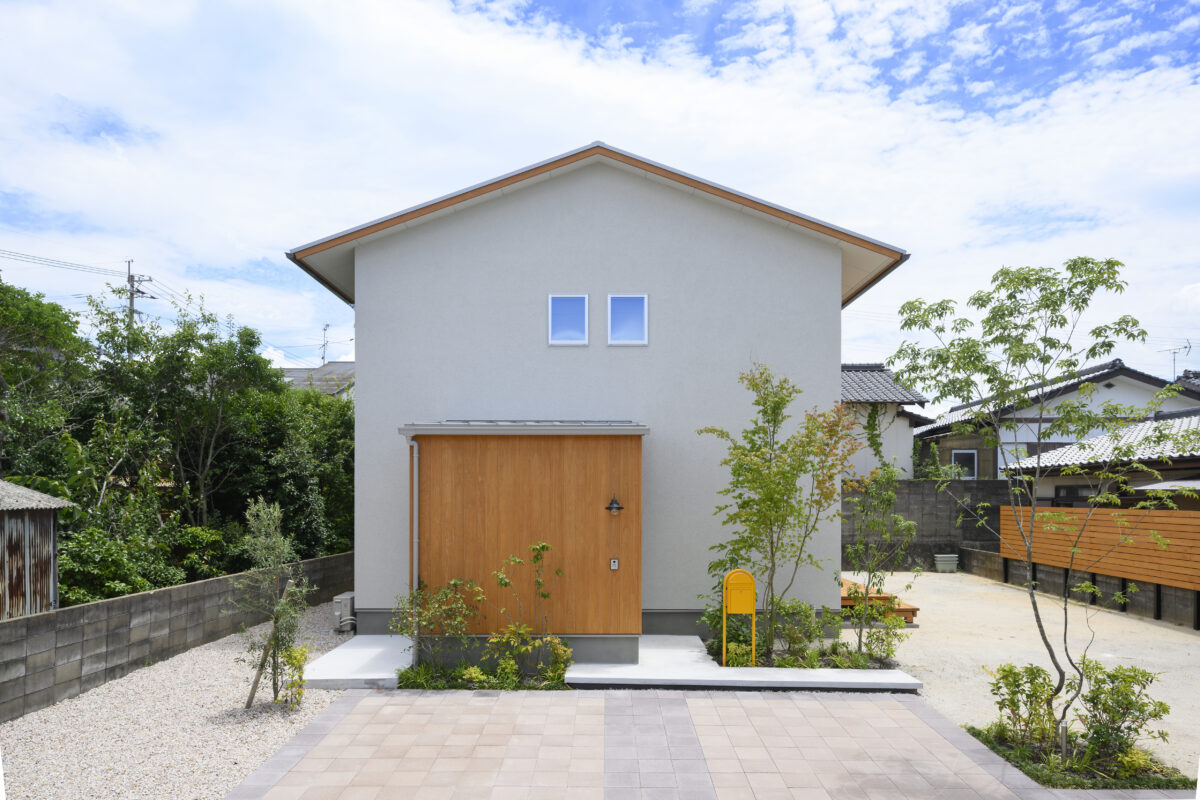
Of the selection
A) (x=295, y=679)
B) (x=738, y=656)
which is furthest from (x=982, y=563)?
(x=295, y=679)

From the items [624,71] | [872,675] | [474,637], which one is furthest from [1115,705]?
[624,71]

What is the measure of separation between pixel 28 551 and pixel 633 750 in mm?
6915

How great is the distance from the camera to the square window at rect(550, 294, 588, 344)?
10859mm

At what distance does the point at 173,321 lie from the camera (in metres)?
12.3

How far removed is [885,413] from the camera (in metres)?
23.9

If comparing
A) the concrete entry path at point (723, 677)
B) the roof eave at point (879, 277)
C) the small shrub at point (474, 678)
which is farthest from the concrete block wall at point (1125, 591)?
the small shrub at point (474, 678)

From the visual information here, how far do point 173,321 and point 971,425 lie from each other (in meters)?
12.4

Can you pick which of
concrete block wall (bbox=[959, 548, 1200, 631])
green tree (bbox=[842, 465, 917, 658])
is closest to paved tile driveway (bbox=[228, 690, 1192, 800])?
green tree (bbox=[842, 465, 917, 658])

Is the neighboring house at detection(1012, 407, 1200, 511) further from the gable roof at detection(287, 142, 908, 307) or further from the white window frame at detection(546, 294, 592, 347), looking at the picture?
the white window frame at detection(546, 294, 592, 347)

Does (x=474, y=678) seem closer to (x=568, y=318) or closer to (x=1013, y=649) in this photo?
(x=568, y=318)

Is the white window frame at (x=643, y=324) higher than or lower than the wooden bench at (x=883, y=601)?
higher

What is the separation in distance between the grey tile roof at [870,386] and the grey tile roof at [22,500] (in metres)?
19.6

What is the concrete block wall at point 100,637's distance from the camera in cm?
699

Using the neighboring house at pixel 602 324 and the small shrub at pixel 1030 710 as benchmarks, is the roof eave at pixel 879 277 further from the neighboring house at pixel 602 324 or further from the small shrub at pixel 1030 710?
the small shrub at pixel 1030 710
